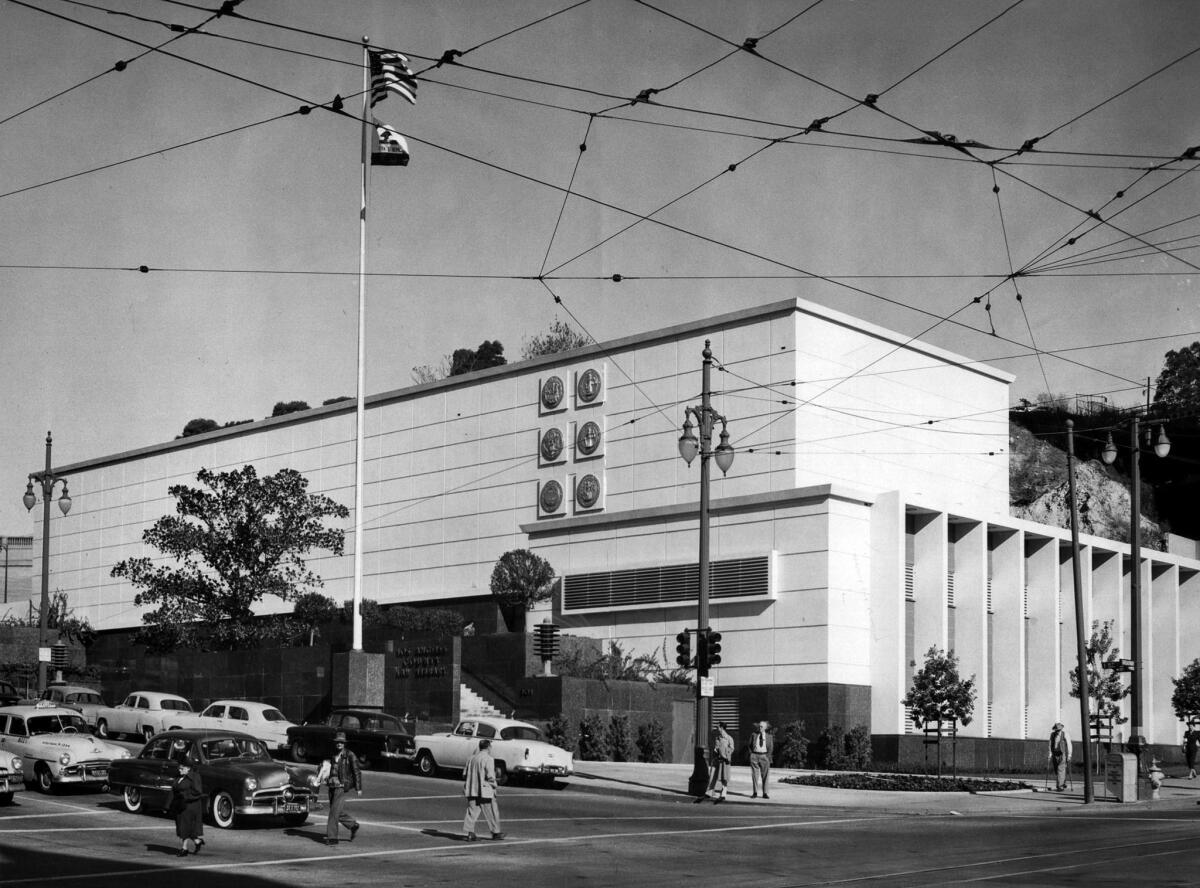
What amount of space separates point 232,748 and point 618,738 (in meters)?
19.6

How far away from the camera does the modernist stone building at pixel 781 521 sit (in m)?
47.5

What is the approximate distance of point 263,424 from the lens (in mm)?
71750

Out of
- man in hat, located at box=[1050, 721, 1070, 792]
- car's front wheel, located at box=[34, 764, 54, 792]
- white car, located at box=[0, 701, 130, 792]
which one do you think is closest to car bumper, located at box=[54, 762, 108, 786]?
white car, located at box=[0, 701, 130, 792]

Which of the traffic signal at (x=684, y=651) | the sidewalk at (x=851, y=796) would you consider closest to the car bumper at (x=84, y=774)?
the sidewalk at (x=851, y=796)

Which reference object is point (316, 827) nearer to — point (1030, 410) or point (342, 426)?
point (342, 426)

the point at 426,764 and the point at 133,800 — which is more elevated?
the point at 133,800

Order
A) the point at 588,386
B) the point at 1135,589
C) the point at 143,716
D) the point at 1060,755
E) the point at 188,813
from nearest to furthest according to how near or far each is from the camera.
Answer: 1. the point at 188,813
2. the point at 143,716
3. the point at 1060,755
4. the point at 1135,589
5. the point at 588,386

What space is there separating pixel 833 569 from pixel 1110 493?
1811 inches

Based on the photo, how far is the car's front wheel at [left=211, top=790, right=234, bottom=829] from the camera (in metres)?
23.2

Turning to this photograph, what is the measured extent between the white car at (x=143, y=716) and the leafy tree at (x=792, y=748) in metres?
17.9

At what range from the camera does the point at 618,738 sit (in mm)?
42531

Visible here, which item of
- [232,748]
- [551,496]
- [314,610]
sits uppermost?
[551,496]

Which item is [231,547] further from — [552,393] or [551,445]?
[552,393]

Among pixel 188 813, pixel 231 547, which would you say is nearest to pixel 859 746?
pixel 231 547
